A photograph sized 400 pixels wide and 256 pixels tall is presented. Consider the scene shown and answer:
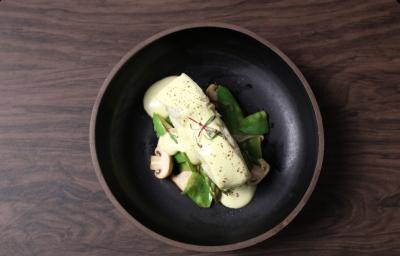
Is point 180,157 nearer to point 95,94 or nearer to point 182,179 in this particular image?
point 182,179

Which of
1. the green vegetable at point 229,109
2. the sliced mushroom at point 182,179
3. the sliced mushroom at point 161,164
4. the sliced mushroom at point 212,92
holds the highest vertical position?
the green vegetable at point 229,109

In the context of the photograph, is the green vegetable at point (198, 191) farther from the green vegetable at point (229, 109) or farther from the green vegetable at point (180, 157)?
the green vegetable at point (229, 109)

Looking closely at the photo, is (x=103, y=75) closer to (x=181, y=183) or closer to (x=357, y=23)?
(x=181, y=183)

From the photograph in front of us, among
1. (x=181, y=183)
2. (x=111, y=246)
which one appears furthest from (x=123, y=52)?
(x=111, y=246)

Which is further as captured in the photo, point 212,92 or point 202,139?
point 212,92

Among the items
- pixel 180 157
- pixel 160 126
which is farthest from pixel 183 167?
pixel 160 126

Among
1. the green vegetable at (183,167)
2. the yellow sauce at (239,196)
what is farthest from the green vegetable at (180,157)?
the yellow sauce at (239,196)
